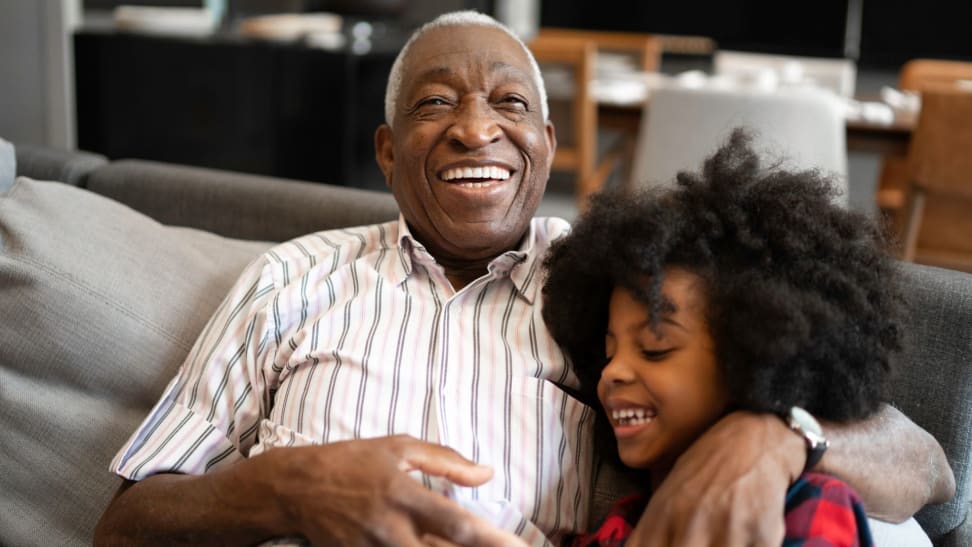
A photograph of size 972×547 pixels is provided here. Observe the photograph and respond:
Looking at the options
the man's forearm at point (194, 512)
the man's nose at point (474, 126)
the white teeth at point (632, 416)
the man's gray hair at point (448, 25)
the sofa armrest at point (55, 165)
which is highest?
the man's gray hair at point (448, 25)

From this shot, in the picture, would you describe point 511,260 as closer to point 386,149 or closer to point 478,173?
point 478,173

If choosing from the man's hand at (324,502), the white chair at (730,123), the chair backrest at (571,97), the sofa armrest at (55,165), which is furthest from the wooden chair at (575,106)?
the man's hand at (324,502)

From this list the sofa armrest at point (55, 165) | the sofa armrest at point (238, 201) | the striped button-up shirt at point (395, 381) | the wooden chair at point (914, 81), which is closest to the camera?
the striped button-up shirt at point (395, 381)

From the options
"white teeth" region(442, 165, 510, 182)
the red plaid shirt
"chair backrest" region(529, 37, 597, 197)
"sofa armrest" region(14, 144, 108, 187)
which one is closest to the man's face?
"white teeth" region(442, 165, 510, 182)

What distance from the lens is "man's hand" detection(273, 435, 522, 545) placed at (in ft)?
3.76

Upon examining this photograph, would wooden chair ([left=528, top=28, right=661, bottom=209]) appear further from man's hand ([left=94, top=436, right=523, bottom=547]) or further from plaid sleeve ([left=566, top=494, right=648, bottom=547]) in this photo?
man's hand ([left=94, top=436, right=523, bottom=547])

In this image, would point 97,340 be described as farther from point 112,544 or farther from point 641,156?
point 641,156

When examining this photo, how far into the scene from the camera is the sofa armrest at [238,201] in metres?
1.95

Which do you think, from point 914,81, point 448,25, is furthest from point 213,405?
point 914,81

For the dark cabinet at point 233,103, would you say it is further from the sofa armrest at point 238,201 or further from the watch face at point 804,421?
the watch face at point 804,421

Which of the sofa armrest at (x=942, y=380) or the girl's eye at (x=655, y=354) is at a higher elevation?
the girl's eye at (x=655, y=354)

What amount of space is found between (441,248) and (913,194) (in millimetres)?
2544

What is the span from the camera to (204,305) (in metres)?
1.71

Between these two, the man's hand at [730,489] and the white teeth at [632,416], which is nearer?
the man's hand at [730,489]
